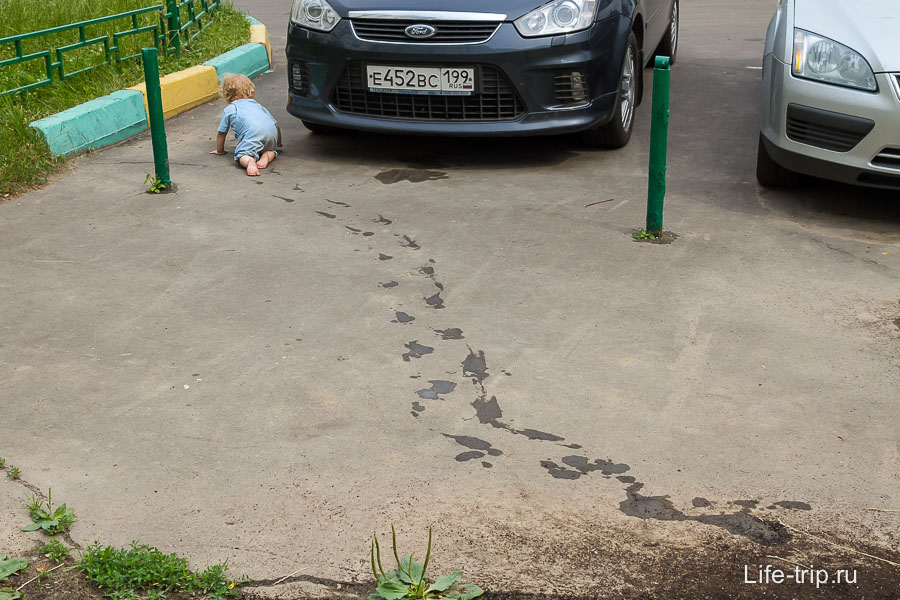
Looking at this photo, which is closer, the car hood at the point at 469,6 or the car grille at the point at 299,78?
the car hood at the point at 469,6

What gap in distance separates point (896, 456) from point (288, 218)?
316 cm

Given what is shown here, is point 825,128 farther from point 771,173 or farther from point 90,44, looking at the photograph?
point 90,44

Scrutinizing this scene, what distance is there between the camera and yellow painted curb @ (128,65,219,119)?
7.19m

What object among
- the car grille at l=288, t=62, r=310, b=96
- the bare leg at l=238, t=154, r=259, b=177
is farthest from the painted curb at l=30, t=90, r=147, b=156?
the car grille at l=288, t=62, r=310, b=96

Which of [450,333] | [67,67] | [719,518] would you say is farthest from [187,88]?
[719,518]

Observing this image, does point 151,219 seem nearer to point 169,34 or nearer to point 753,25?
point 169,34

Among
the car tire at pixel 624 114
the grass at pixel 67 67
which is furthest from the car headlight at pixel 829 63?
the grass at pixel 67 67

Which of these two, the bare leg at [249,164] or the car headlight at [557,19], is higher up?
the car headlight at [557,19]

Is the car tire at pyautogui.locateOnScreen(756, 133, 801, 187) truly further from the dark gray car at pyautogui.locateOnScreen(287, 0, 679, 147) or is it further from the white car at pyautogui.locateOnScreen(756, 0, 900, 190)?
the dark gray car at pyautogui.locateOnScreen(287, 0, 679, 147)

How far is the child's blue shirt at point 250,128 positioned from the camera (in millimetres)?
6051

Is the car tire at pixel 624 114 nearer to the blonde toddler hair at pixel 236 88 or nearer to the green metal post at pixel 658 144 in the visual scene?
the green metal post at pixel 658 144

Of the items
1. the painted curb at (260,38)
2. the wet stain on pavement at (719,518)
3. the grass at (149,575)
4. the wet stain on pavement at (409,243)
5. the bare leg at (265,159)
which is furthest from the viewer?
the painted curb at (260,38)

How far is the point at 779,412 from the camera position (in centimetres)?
335

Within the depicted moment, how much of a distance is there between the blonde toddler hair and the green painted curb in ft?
5.27
